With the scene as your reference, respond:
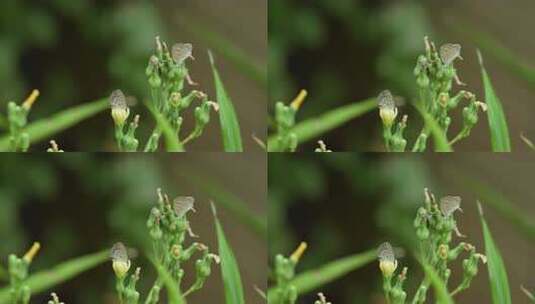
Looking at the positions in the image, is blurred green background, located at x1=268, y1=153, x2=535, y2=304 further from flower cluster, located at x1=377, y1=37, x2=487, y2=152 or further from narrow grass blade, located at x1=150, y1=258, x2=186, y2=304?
narrow grass blade, located at x1=150, y1=258, x2=186, y2=304

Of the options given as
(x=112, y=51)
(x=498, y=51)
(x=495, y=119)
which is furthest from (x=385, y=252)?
(x=112, y=51)

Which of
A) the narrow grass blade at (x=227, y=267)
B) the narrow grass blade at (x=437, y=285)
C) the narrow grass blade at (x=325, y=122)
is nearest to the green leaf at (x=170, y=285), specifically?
the narrow grass blade at (x=227, y=267)

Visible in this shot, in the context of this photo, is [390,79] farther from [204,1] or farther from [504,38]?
[204,1]

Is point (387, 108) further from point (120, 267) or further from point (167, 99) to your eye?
point (120, 267)

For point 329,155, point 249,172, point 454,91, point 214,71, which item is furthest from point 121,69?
point 454,91

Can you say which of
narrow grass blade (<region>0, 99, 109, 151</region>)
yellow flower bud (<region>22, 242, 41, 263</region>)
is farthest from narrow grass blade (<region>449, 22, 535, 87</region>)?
yellow flower bud (<region>22, 242, 41, 263</region>)
